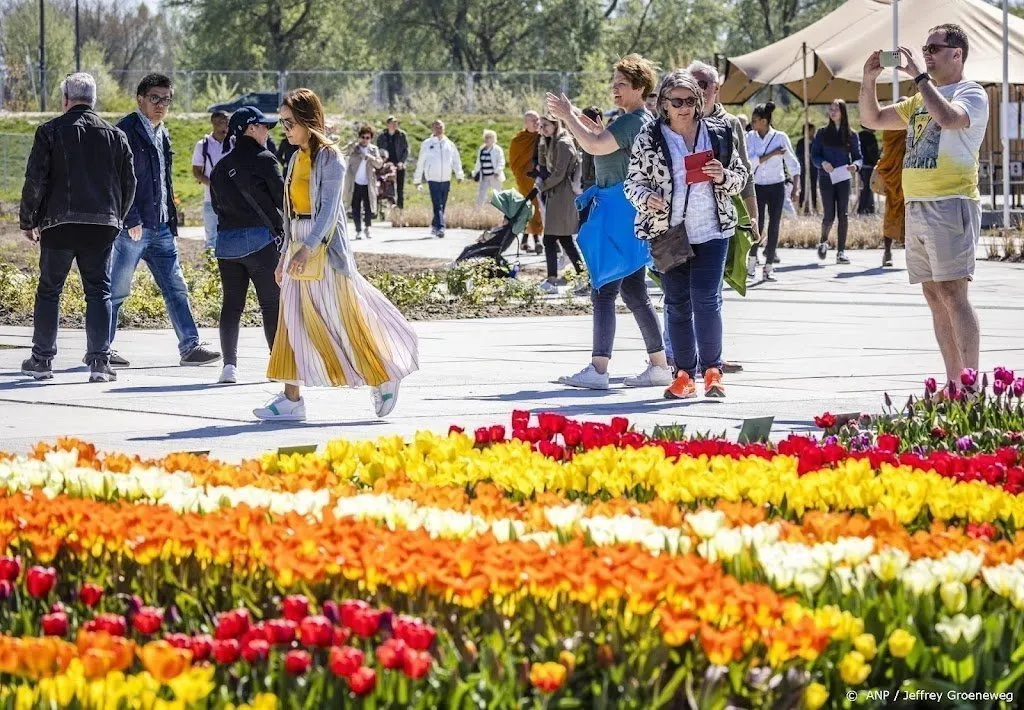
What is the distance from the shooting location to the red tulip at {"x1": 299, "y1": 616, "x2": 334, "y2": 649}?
328 cm

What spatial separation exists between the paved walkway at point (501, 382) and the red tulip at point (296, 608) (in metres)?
3.87

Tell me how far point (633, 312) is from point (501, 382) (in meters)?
0.87

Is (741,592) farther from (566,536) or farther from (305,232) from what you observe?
(305,232)

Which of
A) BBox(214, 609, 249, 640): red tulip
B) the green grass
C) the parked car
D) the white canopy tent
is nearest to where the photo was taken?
BBox(214, 609, 249, 640): red tulip

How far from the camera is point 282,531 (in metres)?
4.29

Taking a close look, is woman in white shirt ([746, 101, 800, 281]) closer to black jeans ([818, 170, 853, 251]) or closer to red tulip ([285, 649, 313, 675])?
black jeans ([818, 170, 853, 251])

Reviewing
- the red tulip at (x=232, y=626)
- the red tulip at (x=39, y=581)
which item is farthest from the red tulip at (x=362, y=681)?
the red tulip at (x=39, y=581)

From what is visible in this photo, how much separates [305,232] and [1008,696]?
236 inches

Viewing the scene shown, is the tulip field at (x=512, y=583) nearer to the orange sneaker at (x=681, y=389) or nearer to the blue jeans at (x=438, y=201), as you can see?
the orange sneaker at (x=681, y=389)

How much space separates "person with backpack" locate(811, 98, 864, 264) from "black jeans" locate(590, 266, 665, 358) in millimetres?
9883

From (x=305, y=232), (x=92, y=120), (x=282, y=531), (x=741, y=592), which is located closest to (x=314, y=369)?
(x=305, y=232)

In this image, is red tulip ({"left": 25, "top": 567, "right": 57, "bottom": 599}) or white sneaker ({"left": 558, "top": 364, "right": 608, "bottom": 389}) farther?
white sneaker ({"left": 558, "top": 364, "right": 608, "bottom": 389})

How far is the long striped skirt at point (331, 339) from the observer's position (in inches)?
346

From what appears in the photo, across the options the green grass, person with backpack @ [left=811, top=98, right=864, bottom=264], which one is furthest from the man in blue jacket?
the green grass
